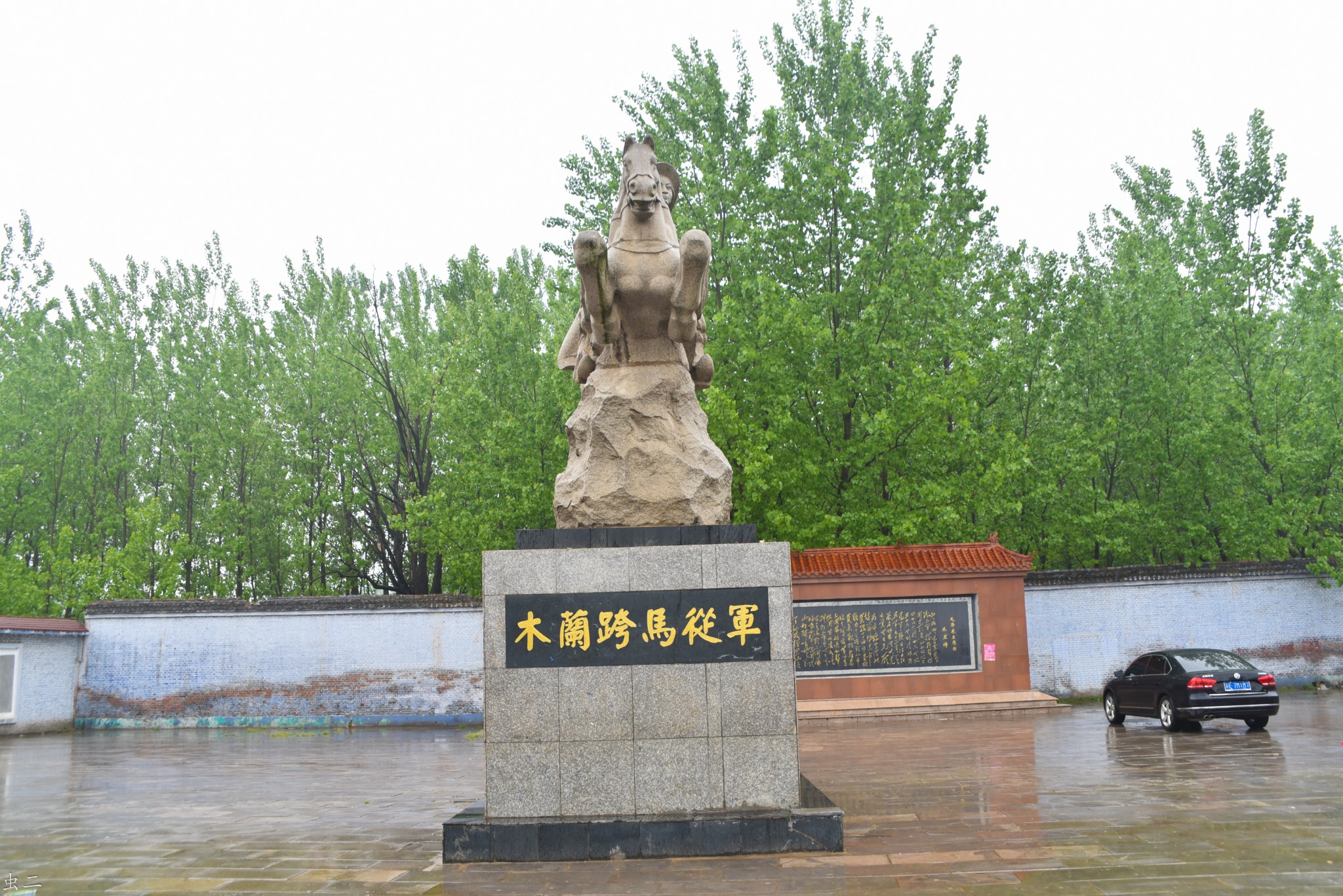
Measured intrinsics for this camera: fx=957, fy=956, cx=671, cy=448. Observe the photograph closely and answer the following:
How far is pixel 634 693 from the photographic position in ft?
16.9

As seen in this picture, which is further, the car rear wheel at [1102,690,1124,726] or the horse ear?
the car rear wheel at [1102,690,1124,726]

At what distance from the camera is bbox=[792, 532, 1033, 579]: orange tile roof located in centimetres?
1376

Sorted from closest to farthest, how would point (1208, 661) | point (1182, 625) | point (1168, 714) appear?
point (1168, 714) → point (1208, 661) → point (1182, 625)

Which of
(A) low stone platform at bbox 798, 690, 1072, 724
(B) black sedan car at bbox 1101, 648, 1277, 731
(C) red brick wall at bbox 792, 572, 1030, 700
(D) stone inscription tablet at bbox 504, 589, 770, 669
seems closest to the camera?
(D) stone inscription tablet at bbox 504, 589, 770, 669

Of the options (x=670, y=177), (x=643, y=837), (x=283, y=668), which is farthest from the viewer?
(x=283, y=668)

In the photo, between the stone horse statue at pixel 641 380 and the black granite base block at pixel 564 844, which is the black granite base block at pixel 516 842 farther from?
the stone horse statue at pixel 641 380

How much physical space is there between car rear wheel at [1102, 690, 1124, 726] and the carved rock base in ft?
27.1

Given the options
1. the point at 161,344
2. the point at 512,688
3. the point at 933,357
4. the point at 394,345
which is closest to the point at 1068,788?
the point at 512,688

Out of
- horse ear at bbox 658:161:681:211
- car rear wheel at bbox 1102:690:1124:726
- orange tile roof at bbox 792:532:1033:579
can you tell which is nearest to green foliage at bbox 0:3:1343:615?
orange tile roof at bbox 792:532:1033:579

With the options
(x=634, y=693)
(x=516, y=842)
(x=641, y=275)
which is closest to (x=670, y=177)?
(x=641, y=275)

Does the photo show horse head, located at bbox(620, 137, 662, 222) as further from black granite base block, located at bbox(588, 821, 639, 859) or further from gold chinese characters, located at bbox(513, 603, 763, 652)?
black granite base block, located at bbox(588, 821, 639, 859)

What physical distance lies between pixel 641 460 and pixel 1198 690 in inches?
309

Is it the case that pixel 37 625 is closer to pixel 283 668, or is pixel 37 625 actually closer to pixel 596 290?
pixel 283 668

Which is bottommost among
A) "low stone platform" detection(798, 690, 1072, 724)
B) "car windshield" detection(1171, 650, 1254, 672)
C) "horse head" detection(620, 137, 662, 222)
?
"low stone platform" detection(798, 690, 1072, 724)
